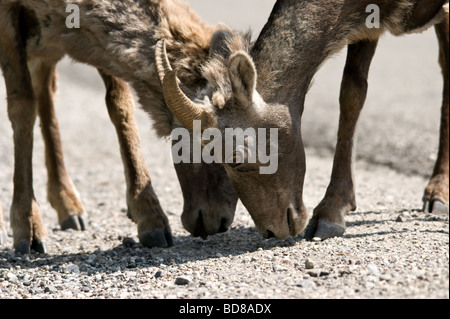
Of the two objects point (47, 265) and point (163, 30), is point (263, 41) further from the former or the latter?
point (47, 265)

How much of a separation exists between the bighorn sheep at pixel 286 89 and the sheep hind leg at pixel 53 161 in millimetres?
3197

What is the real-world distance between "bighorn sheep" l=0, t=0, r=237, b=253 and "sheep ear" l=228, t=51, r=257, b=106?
61cm

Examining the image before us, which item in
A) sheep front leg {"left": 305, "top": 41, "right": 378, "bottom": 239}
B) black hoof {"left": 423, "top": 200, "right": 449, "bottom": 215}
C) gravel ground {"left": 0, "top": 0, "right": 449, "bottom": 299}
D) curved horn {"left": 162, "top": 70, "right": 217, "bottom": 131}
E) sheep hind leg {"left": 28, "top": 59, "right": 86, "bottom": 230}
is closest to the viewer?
gravel ground {"left": 0, "top": 0, "right": 449, "bottom": 299}

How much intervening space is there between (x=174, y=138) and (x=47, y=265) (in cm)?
162

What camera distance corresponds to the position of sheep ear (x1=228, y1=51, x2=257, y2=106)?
235 inches

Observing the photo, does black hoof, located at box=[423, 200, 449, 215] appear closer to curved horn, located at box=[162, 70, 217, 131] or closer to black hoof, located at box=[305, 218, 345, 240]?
black hoof, located at box=[305, 218, 345, 240]

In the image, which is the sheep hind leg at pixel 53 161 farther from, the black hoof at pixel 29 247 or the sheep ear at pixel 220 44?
the sheep ear at pixel 220 44

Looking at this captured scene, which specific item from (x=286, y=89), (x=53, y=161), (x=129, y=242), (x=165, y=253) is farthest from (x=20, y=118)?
(x=286, y=89)

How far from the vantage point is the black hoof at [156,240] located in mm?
7371

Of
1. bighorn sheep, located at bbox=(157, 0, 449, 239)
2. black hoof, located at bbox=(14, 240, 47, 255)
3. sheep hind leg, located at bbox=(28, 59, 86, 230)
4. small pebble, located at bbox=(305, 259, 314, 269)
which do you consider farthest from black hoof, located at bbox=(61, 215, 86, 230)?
small pebble, located at bbox=(305, 259, 314, 269)

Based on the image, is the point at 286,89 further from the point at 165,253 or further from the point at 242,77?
the point at 165,253
